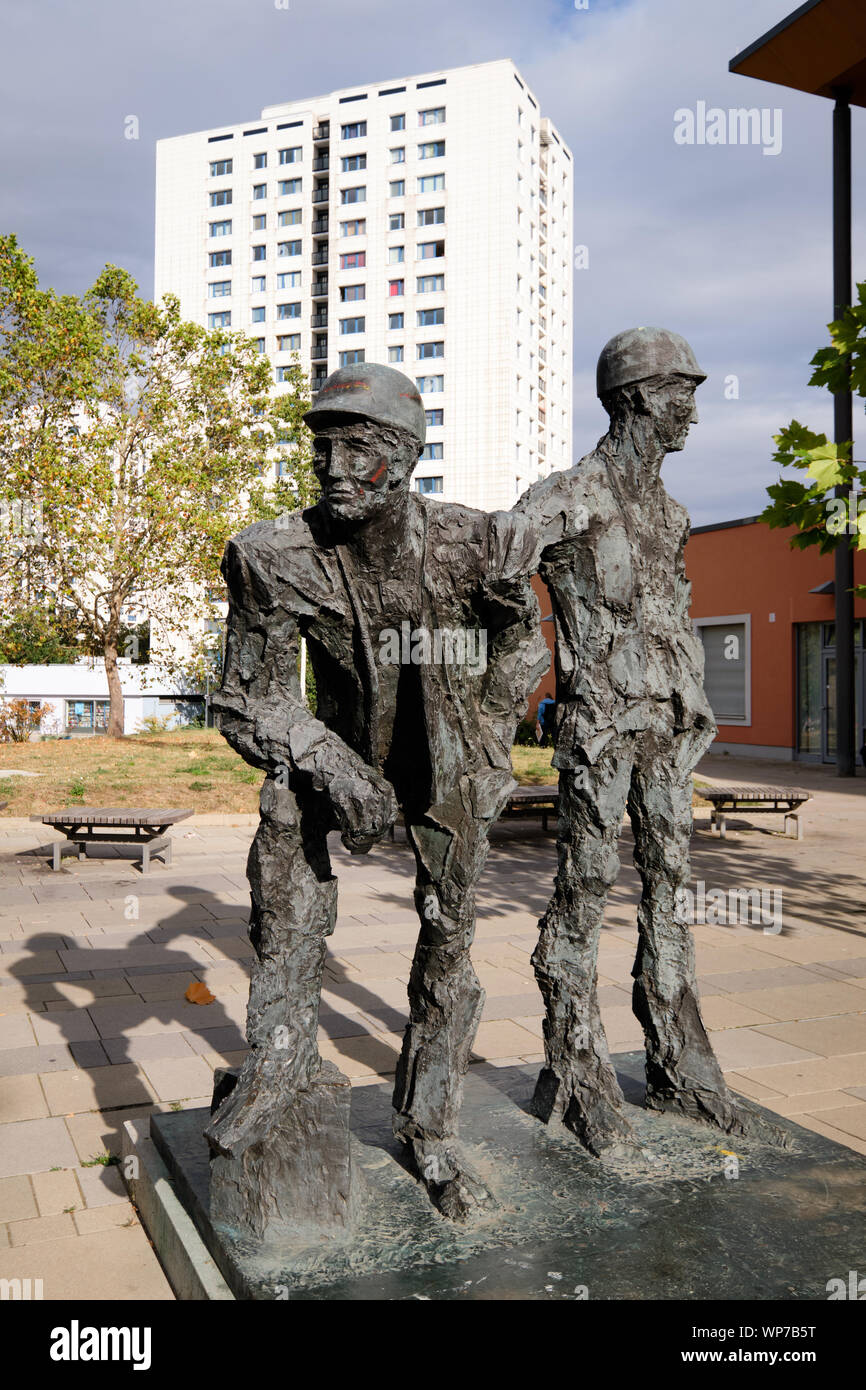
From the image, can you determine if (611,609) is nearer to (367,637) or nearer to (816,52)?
(367,637)

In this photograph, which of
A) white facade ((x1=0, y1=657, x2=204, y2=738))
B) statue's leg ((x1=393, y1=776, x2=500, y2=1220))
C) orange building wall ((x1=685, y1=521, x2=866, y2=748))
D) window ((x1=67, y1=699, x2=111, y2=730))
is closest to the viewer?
statue's leg ((x1=393, y1=776, x2=500, y2=1220))

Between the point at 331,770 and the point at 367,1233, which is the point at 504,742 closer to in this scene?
the point at 331,770

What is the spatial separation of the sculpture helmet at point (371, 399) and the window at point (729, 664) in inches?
887

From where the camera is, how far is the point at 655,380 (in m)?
3.69

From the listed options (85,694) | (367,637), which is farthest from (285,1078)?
(85,694)

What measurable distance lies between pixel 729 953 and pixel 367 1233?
4812mm

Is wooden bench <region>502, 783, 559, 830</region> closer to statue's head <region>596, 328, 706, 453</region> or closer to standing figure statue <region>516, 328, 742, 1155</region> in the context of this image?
standing figure statue <region>516, 328, 742, 1155</region>

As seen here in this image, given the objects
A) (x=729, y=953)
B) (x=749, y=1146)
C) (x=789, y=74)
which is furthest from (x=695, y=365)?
(x=789, y=74)

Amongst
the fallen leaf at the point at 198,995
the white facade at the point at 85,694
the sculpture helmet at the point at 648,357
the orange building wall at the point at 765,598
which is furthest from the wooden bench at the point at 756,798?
the white facade at the point at 85,694

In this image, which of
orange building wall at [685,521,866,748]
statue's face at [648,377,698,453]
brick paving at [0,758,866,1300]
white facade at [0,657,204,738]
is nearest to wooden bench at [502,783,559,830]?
brick paving at [0,758,866,1300]

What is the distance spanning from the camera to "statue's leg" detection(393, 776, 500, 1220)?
320 centimetres

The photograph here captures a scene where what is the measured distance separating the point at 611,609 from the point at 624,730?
40 cm

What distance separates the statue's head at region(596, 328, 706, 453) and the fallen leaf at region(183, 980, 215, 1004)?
3.80m

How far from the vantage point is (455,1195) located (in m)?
3.08
